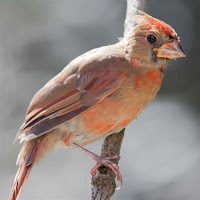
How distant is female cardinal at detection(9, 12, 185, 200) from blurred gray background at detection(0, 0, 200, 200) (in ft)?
4.27

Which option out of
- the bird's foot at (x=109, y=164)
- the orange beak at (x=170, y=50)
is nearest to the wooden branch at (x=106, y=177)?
the bird's foot at (x=109, y=164)

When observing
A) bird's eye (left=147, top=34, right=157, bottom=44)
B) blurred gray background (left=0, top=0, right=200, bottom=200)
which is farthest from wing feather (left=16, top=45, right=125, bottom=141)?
blurred gray background (left=0, top=0, right=200, bottom=200)

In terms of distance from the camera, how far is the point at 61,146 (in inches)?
155

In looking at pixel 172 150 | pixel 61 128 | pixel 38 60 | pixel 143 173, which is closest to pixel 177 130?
pixel 172 150

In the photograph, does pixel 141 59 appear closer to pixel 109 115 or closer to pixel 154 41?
pixel 154 41

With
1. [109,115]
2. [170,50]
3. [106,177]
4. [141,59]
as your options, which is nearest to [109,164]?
[106,177]

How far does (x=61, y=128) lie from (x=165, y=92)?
181cm

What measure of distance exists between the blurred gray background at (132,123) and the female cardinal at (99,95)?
1303mm

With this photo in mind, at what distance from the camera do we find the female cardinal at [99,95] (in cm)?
379

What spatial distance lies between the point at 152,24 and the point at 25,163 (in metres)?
1.22

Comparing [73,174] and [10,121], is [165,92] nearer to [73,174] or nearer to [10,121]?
[73,174]

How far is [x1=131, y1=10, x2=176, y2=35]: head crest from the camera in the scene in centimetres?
380

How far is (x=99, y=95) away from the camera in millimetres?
3838

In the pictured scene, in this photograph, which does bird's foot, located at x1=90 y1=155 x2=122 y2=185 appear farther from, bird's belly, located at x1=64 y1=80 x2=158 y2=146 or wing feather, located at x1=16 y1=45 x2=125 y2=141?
wing feather, located at x1=16 y1=45 x2=125 y2=141
